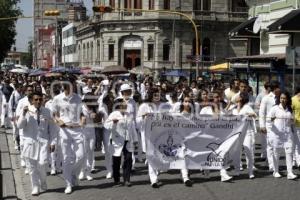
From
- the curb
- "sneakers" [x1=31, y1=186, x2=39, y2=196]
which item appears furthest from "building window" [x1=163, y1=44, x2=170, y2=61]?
"sneakers" [x1=31, y1=186, x2=39, y2=196]

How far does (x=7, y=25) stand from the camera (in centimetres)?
7656

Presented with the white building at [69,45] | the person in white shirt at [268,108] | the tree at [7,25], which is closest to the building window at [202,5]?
the tree at [7,25]

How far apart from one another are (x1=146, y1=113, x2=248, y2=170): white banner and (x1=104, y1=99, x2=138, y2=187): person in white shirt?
1.50 ft

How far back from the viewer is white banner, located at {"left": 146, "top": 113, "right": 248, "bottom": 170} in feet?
41.8

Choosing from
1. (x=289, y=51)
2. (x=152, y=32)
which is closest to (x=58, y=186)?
(x=289, y=51)

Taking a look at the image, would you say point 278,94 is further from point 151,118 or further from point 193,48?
point 193,48

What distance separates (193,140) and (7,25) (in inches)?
2626

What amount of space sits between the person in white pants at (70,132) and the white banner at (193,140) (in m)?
1.42

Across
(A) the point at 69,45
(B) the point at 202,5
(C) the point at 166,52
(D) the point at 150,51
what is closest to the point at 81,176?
(C) the point at 166,52

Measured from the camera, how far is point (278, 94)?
45.2 feet

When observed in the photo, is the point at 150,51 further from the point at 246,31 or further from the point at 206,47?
the point at 246,31

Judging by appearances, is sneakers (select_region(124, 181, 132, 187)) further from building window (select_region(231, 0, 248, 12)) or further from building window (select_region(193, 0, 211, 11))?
building window (select_region(231, 0, 248, 12))

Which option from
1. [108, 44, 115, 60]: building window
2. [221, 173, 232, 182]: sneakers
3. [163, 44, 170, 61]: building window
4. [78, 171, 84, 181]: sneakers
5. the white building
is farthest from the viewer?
the white building

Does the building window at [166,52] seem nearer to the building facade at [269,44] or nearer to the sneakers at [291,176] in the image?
the building facade at [269,44]
